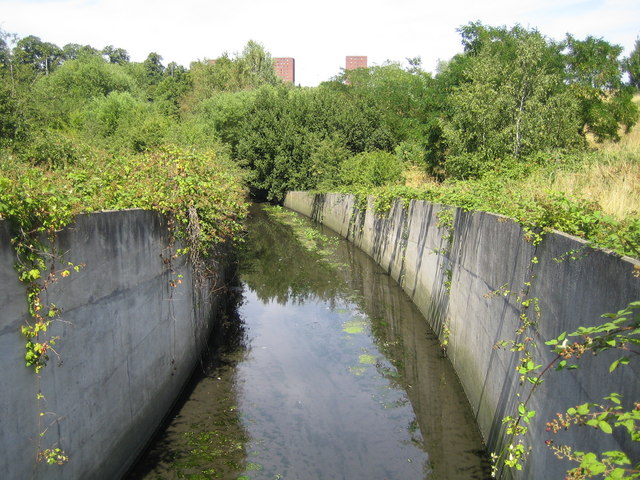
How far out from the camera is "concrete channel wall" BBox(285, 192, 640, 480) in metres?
3.95

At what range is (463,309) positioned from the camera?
9.86 m

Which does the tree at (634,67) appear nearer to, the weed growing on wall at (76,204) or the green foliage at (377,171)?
the green foliage at (377,171)

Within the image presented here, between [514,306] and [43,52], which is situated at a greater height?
[43,52]

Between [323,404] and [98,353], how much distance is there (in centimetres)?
431

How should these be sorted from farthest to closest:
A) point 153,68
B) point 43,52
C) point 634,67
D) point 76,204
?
point 153,68
point 43,52
point 634,67
point 76,204

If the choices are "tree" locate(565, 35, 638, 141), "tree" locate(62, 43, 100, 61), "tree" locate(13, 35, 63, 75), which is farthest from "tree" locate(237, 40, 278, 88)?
"tree" locate(62, 43, 100, 61)

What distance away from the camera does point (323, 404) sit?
9.07m

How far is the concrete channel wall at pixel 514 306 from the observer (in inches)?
155

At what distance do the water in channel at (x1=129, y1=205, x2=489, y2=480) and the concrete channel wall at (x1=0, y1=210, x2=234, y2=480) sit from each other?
2.38 feet

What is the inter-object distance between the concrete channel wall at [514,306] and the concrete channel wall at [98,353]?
427cm

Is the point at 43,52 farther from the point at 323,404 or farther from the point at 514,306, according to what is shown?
the point at 514,306

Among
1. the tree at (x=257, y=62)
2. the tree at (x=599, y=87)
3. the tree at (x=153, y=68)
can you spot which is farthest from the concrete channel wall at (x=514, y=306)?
the tree at (x=153, y=68)

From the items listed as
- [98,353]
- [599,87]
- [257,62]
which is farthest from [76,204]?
[257,62]

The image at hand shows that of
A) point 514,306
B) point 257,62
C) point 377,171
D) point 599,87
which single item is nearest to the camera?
point 514,306
